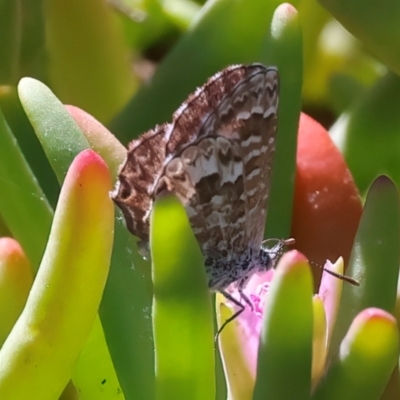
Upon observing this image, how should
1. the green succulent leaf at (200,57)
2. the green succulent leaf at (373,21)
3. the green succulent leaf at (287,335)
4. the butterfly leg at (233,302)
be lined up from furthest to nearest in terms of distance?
the green succulent leaf at (200,57)
the green succulent leaf at (373,21)
the butterfly leg at (233,302)
the green succulent leaf at (287,335)

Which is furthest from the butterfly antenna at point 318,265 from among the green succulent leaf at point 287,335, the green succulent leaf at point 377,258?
the green succulent leaf at point 287,335

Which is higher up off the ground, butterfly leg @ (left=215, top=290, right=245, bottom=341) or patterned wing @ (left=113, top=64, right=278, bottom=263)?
patterned wing @ (left=113, top=64, right=278, bottom=263)

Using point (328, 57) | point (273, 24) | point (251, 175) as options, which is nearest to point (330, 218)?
point (251, 175)

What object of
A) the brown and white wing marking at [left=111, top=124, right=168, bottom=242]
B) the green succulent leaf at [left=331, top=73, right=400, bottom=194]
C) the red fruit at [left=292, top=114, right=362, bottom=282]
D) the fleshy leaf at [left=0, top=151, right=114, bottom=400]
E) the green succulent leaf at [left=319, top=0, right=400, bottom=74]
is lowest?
the fleshy leaf at [left=0, top=151, right=114, bottom=400]

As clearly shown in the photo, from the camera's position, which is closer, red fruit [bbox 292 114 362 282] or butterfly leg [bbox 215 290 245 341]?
butterfly leg [bbox 215 290 245 341]

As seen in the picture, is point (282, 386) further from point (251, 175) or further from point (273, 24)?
point (273, 24)

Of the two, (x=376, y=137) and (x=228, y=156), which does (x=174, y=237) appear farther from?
(x=376, y=137)

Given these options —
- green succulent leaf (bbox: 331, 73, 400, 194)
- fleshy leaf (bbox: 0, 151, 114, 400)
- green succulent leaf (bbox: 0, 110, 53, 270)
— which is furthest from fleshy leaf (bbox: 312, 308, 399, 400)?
green succulent leaf (bbox: 331, 73, 400, 194)

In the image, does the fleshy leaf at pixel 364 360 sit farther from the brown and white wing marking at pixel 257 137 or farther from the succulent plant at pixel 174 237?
the brown and white wing marking at pixel 257 137

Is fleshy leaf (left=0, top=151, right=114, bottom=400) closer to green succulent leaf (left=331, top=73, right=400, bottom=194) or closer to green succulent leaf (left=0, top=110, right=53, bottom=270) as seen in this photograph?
green succulent leaf (left=0, top=110, right=53, bottom=270)
